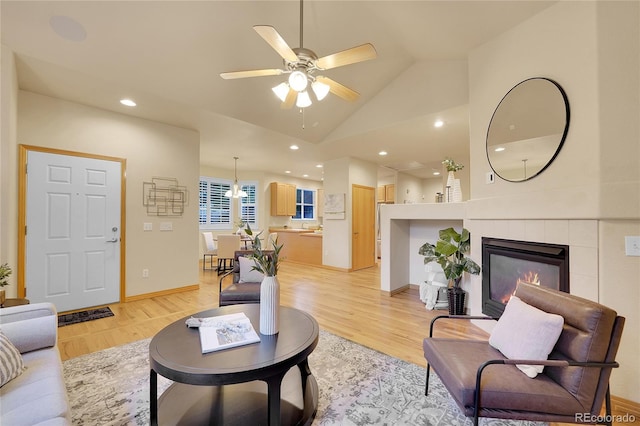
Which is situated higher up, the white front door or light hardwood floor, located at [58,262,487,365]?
the white front door

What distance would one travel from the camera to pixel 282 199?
8508mm

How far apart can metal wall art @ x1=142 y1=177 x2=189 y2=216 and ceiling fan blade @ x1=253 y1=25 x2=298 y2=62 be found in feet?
10.6

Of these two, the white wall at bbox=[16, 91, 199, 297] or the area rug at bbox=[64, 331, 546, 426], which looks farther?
the white wall at bbox=[16, 91, 199, 297]

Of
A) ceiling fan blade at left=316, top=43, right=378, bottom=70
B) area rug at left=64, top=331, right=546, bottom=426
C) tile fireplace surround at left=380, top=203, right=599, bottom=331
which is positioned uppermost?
ceiling fan blade at left=316, top=43, right=378, bottom=70

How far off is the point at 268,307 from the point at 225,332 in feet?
1.01

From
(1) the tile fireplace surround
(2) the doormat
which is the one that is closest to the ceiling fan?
(1) the tile fireplace surround

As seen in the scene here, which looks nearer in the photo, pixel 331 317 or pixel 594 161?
pixel 594 161

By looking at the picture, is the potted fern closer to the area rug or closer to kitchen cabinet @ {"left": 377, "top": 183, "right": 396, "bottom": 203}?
the area rug

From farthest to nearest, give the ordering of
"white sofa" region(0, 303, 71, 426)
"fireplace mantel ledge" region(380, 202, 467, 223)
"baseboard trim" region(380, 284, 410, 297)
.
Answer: "baseboard trim" region(380, 284, 410, 297) < "fireplace mantel ledge" region(380, 202, 467, 223) < "white sofa" region(0, 303, 71, 426)

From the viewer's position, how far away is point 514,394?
51.2 inches

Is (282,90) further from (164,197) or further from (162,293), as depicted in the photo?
(162,293)

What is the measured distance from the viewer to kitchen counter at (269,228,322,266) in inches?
272

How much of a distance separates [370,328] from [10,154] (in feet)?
12.9

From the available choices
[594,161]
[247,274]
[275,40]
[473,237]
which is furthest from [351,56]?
[247,274]
